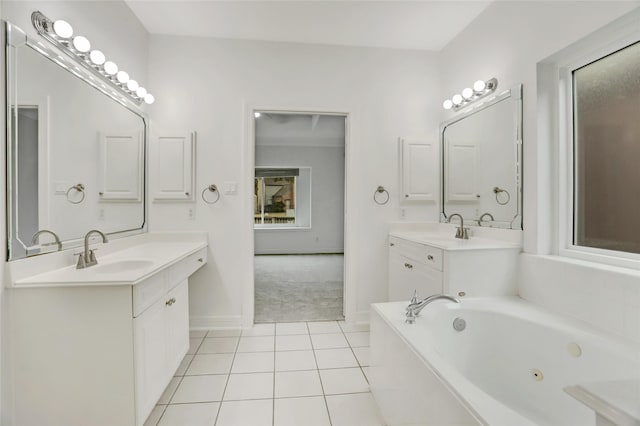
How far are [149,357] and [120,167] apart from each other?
4.75 ft

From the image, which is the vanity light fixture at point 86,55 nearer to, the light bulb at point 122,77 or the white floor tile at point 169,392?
the light bulb at point 122,77

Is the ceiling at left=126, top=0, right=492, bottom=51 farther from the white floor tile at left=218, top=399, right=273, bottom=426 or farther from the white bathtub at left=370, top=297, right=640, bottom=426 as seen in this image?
the white floor tile at left=218, top=399, right=273, bottom=426

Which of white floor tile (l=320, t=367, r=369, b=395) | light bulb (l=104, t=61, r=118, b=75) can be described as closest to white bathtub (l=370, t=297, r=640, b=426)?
white floor tile (l=320, t=367, r=369, b=395)

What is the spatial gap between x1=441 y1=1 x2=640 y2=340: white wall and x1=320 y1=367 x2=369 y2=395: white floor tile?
4.00 feet

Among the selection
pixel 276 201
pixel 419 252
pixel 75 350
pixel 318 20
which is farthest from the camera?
pixel 276 201

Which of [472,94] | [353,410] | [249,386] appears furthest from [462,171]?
[249,386]

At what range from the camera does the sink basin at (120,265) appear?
1.68m

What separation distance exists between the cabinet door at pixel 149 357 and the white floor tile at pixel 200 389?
175 mm

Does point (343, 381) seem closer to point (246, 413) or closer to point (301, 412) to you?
point (301, 412)

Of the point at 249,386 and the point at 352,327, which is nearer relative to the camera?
the point at 249,386

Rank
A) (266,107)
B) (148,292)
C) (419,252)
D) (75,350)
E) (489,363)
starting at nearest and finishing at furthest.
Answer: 1. (75,350)
2. (148,292)
3. (489,363)
4. (419,252)
5. (266,107)

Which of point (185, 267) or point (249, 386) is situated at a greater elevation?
point (185, 267)

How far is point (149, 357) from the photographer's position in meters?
1.47

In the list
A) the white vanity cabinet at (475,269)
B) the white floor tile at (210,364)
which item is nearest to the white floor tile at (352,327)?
the white vanity cabinet at (475,269)
